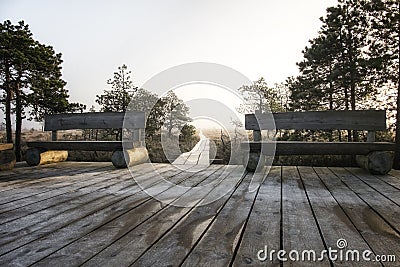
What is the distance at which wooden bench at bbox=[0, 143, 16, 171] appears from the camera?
3.84m

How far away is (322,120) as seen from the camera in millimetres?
3764

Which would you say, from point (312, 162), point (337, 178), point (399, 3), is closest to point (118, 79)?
point (312, 162)

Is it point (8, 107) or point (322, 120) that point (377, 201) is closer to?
point (322, 120)

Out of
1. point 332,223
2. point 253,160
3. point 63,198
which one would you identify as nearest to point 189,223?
point 332,223

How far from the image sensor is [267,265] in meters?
1.09

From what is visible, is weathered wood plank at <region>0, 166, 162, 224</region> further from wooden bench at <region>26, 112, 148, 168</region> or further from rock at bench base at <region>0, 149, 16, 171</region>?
rock at bench base at <region>0, 149, 16, 171</region>

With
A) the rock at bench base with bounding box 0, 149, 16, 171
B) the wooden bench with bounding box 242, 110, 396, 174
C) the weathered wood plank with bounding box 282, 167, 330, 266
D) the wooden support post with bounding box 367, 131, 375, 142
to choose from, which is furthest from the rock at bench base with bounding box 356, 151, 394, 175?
the rock at bench base with bounding box 0, 149, 16, 171

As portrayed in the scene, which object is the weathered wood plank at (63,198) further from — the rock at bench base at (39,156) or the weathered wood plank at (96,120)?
the rock at bench base at (39,156)

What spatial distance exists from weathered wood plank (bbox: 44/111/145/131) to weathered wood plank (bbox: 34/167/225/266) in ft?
7.54

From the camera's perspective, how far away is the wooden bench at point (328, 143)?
11.2 feet

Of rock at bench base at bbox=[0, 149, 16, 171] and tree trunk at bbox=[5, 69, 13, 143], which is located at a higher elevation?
tree trunk at bbox=[5, 69, 13, 143]

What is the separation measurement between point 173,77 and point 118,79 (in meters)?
4.00

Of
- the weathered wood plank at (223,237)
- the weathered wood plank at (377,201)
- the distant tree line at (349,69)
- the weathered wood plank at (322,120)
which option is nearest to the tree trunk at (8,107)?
the distant tree line at (349,69)

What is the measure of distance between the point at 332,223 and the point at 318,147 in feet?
6.70
